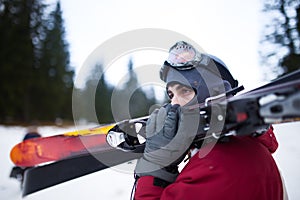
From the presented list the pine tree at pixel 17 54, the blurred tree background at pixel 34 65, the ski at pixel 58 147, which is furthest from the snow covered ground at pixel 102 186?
the pine tree at pixel 17 54

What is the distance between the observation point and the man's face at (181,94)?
1179 millimetres

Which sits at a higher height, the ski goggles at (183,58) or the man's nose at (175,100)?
the ski goggles at (183,58)

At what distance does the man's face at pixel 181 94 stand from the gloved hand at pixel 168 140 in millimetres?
208

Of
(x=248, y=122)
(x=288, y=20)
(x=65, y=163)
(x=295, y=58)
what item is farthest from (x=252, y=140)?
(x=288, y=20)

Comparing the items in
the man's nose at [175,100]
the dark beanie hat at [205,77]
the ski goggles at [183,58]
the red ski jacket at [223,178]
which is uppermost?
the ski goggles at [183,58]

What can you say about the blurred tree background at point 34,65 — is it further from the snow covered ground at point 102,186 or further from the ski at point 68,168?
the ski at point 68,168

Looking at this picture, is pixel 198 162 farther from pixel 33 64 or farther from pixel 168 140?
pixel 33 64

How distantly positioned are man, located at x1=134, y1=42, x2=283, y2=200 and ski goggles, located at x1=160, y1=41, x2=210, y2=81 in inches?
4.2

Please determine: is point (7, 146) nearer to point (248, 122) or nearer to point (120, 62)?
point (120, 62)

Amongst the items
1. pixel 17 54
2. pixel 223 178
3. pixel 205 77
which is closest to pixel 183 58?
pixel 205 77

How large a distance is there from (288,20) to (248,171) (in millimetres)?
9150

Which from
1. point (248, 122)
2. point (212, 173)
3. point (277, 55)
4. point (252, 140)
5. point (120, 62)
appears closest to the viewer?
point (248, 122)

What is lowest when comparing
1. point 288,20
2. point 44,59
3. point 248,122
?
point 44,59

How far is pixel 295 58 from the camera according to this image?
25.8 ft
